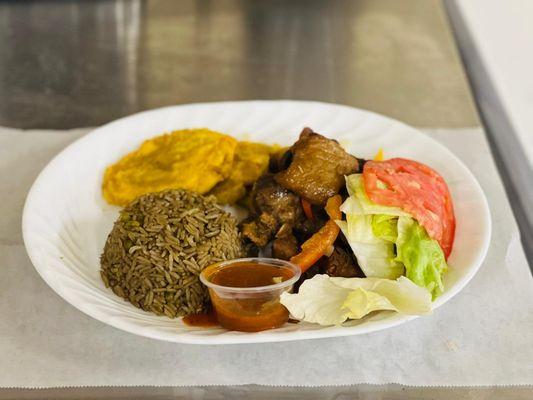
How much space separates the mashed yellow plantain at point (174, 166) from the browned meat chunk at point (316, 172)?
1.25 ft

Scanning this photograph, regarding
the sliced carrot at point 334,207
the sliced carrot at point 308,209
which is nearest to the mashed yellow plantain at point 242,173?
the sliced carrot at point 308,209

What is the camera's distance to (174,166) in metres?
3.39

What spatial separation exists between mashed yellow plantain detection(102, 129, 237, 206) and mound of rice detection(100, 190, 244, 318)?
343mm

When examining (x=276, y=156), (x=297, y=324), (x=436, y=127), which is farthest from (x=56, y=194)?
(x=436, y=127)

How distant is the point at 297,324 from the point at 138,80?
2593 millimetres

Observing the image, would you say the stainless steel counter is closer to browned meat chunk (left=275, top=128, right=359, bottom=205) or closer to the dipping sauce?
browned meat chunk (left=275, top=128, right=359, bottom=205)

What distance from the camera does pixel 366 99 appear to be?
4672mm

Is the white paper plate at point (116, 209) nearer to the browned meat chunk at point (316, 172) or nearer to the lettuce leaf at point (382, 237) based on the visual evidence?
the lettuce leaf at point (382, 237)

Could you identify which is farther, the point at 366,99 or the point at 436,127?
the point at 366,99

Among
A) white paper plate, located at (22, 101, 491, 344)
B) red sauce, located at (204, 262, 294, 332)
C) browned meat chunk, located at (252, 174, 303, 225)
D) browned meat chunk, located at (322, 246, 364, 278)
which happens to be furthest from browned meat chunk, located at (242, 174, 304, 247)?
white paper plate, located at (22, 101, 491, 344)

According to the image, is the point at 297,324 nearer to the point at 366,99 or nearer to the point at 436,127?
the point at 436,127

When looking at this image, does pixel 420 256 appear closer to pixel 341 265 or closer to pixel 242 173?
pixel 341 265

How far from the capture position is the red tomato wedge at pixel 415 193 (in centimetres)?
289

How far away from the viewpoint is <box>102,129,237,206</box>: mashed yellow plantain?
3.35 m
